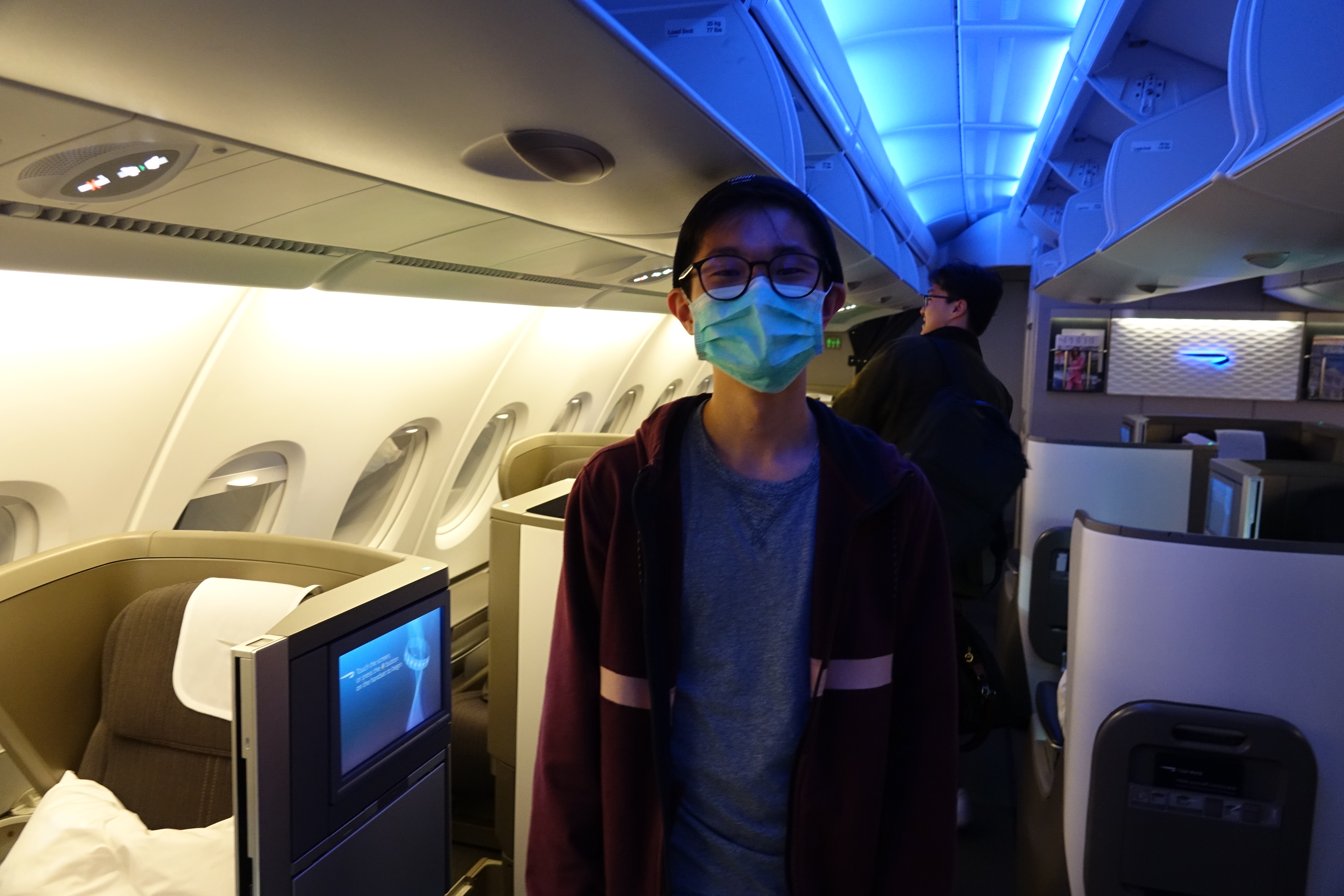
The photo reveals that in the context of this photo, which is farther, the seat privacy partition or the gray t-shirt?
the seat privacy partition

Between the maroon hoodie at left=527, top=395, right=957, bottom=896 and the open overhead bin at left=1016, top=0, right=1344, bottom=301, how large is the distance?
1109mm

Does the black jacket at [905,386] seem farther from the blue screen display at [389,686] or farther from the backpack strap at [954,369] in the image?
the blue screen display at [389,686]

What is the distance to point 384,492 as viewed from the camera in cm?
584

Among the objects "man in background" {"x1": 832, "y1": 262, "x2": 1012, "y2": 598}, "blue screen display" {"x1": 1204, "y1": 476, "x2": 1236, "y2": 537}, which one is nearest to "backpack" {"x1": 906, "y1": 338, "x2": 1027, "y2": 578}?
"man in background" {"x1": 832, "y1": 262, "x2": 1012, "y2": 598}

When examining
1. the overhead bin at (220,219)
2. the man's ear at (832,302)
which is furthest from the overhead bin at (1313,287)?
the man's ear at (832,302)

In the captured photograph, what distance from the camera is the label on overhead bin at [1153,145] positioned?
3.80 m

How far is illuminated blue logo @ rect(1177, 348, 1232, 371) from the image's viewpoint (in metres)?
10.1

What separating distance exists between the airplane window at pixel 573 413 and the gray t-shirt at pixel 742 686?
690 centimetres

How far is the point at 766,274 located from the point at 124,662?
2.10 metres

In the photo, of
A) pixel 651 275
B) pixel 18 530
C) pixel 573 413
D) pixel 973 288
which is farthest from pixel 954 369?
pixel 573 413

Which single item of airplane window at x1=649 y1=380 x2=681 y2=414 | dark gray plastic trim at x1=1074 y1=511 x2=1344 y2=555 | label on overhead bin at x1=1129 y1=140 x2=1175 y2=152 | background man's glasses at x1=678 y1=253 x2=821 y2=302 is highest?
label on overhead bin at x1=1129 y1=140 x2=1175 y2=152

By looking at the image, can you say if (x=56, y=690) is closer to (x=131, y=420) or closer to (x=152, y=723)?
(x=152, y=723)

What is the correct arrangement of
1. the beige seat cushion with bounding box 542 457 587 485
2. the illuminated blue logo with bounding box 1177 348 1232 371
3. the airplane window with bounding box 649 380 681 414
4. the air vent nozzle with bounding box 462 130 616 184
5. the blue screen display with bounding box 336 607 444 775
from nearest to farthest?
the air vent nozzle with bounding box 462 130 616 184, the blue screen display with bounding box 336 607 444 775, the beige seat cushion with bounding box 542 457 587 485, the illuminated blue logo with bounding box 1177 348 1232 371, the airplane window with bounding box 649 380 681 414

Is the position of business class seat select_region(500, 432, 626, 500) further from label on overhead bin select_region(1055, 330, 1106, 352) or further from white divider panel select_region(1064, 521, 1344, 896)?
label on overhead bin select_region(1055, 330, 1106, 352)
